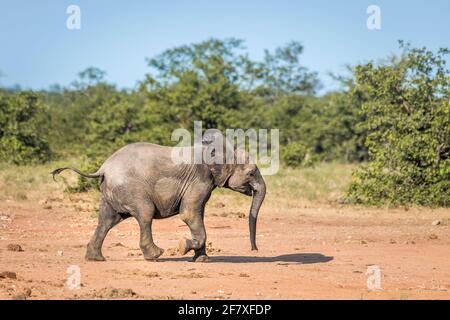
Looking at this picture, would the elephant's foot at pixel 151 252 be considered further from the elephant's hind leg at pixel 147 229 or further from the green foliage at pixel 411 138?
the green foliage at pixel 411 138

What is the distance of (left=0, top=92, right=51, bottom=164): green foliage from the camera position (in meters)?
24.3

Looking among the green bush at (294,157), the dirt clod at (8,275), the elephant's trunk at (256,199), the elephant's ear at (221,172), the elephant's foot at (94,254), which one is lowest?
the dirt clod at (8,275)

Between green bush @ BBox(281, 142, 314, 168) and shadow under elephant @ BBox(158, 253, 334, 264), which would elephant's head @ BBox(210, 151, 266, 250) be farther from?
green bush @ BBox(281, 142, 314, 168)

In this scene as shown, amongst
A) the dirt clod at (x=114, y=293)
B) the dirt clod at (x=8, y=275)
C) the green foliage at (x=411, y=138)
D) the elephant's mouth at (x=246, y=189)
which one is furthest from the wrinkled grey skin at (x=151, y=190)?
the green foliage at (x=411, y=138)

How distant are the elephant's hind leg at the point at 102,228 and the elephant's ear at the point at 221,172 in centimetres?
130

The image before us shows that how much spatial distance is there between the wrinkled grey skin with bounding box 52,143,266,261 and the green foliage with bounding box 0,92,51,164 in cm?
1442

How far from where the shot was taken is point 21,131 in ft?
83.1

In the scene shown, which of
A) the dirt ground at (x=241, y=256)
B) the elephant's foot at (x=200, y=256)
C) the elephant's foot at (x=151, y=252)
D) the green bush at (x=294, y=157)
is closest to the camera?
the dirt ground at (x=241, y=256)

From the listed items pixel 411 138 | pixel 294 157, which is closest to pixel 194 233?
pixel 411 138

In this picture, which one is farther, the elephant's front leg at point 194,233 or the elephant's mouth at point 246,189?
the elephant's mouth at point 246,189

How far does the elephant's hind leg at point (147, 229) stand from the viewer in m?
9.98
